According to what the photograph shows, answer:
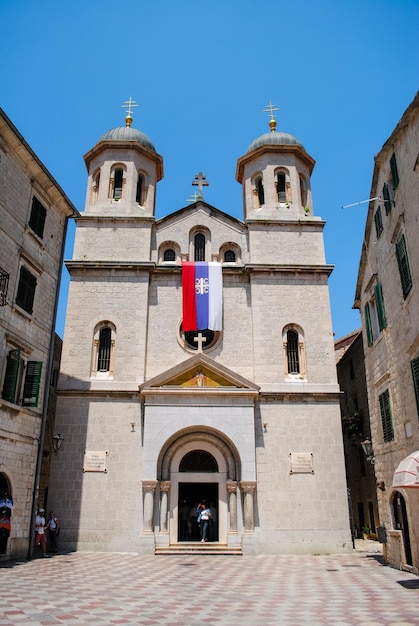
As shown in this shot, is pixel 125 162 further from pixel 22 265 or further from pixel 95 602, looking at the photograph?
pixel 95 602

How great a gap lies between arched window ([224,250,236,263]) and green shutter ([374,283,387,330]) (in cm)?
857

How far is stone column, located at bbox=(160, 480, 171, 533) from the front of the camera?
60.0ft

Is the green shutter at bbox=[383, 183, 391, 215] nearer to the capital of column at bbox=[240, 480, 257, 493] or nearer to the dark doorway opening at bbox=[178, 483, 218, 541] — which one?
the capital of column at bbox=[240, 480, 257, 493]

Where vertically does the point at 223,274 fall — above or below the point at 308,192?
below

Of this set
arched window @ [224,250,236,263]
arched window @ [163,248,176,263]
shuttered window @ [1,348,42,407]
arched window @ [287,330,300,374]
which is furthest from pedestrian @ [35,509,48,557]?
arched window @ [224,250,236,263]

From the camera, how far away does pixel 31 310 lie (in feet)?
56.1

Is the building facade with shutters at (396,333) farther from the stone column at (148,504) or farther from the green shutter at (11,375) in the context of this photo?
the green shutter at (11,375)

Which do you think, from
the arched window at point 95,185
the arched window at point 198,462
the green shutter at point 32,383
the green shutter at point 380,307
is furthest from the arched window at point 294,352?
the arched window at point 95,185

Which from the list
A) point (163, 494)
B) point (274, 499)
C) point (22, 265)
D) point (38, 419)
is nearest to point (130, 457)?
point (163, 494)

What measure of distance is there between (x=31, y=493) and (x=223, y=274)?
1180 centimetres

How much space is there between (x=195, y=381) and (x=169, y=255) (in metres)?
6.79

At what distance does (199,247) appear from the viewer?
78.6ft

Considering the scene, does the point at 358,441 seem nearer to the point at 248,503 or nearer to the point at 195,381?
the point at 248,503

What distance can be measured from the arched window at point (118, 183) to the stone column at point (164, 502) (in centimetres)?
1383
